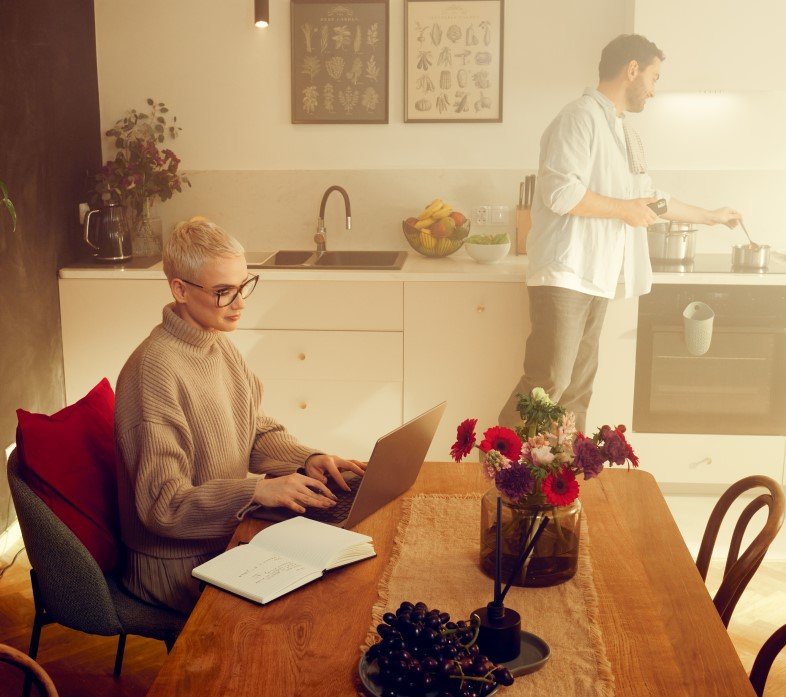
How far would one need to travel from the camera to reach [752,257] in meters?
3.59

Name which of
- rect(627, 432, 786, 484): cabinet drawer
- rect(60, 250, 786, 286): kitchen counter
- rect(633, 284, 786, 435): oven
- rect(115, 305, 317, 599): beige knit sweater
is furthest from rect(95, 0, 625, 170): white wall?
rect(115, 305, 317, 599): beige knit sweater

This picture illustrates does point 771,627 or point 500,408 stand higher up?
point 500,408

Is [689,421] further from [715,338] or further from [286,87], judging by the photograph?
[286,87]

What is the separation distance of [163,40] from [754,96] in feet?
7.96

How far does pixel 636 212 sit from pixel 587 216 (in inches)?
6.7

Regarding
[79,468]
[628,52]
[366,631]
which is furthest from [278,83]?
[366,631]

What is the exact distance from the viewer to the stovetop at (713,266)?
3.58 metres

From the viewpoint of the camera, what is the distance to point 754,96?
13.0 feet

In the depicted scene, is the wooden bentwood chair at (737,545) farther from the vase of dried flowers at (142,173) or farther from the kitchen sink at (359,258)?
the vase of dried flowers at (142,173)

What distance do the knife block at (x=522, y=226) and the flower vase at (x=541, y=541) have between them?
8.51 feet

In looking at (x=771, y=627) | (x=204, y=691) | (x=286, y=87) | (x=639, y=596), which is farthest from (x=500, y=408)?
(x=204, y=691)

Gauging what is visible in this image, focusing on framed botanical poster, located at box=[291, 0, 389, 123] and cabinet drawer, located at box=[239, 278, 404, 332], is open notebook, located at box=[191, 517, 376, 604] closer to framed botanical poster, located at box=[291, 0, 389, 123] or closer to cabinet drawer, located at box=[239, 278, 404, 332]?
cabinet drawer, located at box=[239, 278, 404, 332]

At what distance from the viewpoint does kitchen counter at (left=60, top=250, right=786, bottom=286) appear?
3535 millimetres

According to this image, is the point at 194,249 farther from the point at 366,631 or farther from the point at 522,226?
the point at 522,226
